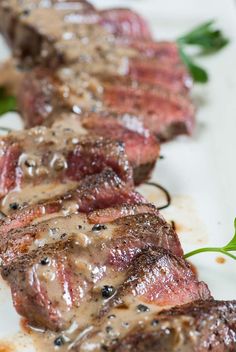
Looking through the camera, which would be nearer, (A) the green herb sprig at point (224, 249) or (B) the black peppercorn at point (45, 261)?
(B) the black peppercorn at point (45, 261)

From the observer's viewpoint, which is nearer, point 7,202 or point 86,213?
point 86,213

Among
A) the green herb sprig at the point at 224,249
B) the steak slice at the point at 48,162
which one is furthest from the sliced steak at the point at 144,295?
the steak slice at the point at 48,162

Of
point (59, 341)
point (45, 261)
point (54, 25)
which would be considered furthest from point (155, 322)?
point (54, 25)

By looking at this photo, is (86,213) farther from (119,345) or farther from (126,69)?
(126,69)

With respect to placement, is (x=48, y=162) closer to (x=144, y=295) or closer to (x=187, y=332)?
(x=144, y=295)

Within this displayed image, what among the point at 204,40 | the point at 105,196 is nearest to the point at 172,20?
the point at 204,40

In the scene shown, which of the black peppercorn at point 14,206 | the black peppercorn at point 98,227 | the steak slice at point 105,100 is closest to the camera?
the black peppercorn at point 98,227

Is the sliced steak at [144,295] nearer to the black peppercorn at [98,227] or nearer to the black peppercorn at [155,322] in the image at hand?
the black peppercorn at [155,322]
